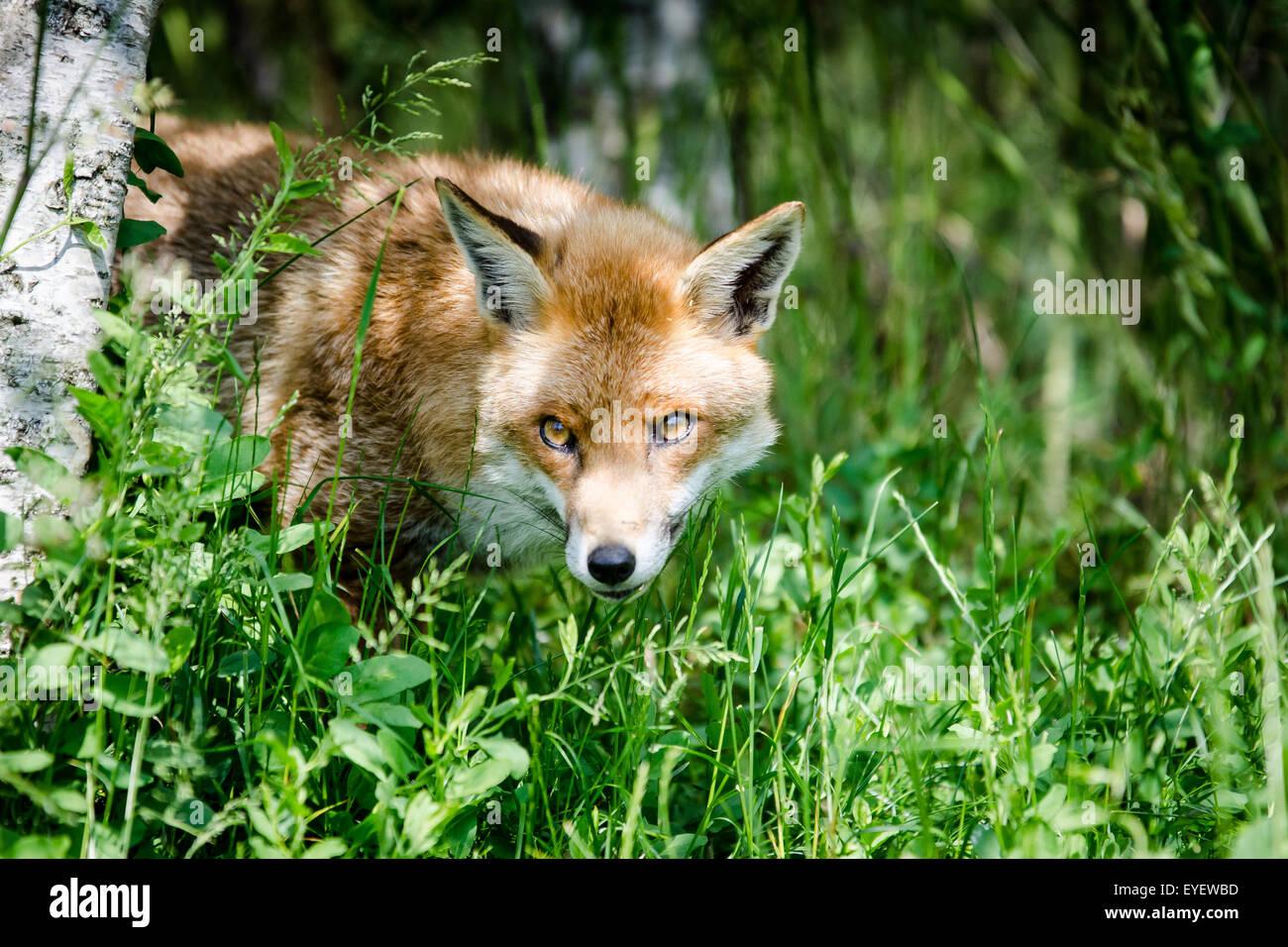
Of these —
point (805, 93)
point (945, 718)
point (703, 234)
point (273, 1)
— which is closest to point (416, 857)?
point (945, 718)

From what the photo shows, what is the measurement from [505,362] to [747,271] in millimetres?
983

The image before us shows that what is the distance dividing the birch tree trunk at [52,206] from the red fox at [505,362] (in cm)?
62

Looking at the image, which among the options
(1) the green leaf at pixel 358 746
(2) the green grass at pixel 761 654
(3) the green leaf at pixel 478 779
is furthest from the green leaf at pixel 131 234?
(3) the green leaf at pixel 478 779

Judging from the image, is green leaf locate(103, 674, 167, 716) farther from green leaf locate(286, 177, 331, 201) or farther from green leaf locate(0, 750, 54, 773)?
green leaf locate(286, 177, 331, 201)

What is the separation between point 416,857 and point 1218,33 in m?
5.51

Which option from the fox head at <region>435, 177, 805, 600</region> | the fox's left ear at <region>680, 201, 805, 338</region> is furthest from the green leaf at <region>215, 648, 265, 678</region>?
the fox's left ear at <region>680, 201, 805, 338</region>

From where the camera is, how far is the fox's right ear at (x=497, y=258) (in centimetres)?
319

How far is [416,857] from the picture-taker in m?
2.36

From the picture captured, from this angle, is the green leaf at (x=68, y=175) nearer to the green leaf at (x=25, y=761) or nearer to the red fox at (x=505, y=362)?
the red fox at (x=505, y=362)

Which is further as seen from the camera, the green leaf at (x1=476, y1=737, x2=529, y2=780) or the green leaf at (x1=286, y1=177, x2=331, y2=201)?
the green leaf at (x1=286, y1=177, x2=331, y2=201)

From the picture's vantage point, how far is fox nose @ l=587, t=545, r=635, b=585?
295 centimetres

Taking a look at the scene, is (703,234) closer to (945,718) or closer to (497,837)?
(945,718)

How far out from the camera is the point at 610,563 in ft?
9.68

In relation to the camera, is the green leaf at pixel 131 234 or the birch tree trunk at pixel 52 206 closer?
the birch tree trunk at pixel 52 206
